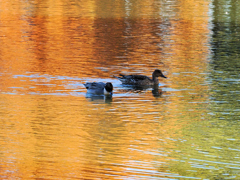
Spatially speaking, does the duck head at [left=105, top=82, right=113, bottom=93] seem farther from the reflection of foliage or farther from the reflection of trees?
the reflection of foliage

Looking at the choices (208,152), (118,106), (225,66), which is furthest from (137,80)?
(208,152)

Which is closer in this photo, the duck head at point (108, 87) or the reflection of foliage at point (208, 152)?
the reflection of foliage at point (208, 152)

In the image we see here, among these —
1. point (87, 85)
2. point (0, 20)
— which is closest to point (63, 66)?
point (87, 85)

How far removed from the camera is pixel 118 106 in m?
15.9

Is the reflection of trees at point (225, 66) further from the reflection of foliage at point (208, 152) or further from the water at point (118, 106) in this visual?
the reflection of foliage at point (208, 152)

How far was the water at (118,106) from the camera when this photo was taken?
10.5m

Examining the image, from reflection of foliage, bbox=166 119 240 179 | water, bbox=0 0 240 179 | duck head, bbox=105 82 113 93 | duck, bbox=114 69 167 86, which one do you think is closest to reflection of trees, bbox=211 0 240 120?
water, bbox=0 0 240 179

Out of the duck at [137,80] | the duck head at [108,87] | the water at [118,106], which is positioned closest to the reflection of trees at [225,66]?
the water at [118,106]

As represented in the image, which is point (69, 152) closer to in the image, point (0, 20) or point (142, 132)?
point (142, 132)

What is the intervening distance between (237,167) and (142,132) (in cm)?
305

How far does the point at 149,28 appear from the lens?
37.9 metres

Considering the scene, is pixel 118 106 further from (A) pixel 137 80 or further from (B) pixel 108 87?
(A) pixel 137 80

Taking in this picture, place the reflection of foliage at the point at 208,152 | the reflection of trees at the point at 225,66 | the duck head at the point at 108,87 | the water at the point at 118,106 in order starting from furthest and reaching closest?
the duck head at the point at 108,87
the reflection of trees at the point at 225,66
the water at the point at 118,106
the reflection of foliage at the point at 208,152

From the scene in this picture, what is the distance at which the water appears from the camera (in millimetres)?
10531
